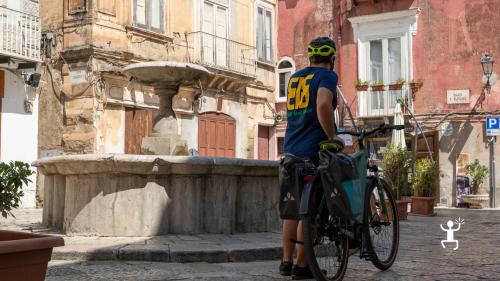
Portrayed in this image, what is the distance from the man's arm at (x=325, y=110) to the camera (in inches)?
165

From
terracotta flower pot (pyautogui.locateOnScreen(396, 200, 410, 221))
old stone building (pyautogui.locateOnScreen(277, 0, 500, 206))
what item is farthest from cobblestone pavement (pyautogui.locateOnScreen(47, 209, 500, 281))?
old stone building (pyautogui.locateOnScreen(277, 0, 500, 206))

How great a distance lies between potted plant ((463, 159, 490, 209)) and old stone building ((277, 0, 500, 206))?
29cm

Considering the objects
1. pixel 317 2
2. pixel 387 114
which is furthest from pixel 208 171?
pixel 317 2

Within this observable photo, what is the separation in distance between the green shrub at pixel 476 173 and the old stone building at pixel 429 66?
0.29 m

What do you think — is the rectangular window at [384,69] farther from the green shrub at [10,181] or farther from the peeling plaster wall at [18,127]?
the green shrub at [10,181]

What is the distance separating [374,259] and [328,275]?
56 centimetres

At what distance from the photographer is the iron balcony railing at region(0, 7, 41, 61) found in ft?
48.3

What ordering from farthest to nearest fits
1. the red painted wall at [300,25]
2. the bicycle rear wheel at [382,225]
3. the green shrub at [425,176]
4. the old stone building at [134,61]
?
the red painted wall at [300,25] → the old stone building at [134,61] → the green shrub at [425,176] → the bicycle rear wheel at [382,225]

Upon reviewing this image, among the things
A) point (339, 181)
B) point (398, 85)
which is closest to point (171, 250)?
point (339, 181)

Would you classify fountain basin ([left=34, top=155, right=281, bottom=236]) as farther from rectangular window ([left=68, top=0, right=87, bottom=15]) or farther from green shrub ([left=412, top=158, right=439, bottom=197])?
rectangular window ([left=68, top=0, right=87, bottom=15])

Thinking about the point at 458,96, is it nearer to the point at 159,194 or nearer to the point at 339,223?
the point at 159,194

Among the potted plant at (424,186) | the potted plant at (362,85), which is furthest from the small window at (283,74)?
the potted plant at (424,186)

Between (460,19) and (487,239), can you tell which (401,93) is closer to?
(460,19)

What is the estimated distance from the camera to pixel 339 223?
161 inches
